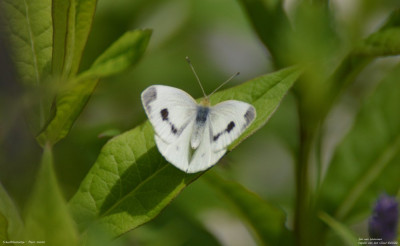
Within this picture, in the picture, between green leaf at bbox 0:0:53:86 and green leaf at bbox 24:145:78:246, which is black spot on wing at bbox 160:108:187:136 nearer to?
green leaf at bbox 0:0:53:86

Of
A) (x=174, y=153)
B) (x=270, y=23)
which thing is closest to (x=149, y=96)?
(x=174, y=153)

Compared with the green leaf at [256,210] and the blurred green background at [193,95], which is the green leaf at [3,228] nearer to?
the blurred green background at [193,95]

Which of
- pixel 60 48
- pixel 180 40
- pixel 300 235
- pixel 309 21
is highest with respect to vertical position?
pixel 60 48

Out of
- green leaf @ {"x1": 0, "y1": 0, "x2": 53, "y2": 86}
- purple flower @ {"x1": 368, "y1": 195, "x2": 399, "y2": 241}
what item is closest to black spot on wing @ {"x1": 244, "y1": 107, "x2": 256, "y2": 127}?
purple flower @ {"x1": 368, "y1": 195, "x2": 399, "y2": 241}

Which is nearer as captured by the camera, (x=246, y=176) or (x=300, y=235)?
(x=300, y=235)

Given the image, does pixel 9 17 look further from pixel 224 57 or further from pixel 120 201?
pixel 224 57

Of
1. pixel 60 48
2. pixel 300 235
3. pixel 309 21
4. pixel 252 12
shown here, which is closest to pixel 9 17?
pixel 60 48

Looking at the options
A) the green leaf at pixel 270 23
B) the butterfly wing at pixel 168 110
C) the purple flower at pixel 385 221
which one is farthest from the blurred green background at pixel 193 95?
the purple flower at pixel 385 221

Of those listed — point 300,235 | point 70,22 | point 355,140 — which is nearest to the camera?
point 70,22
